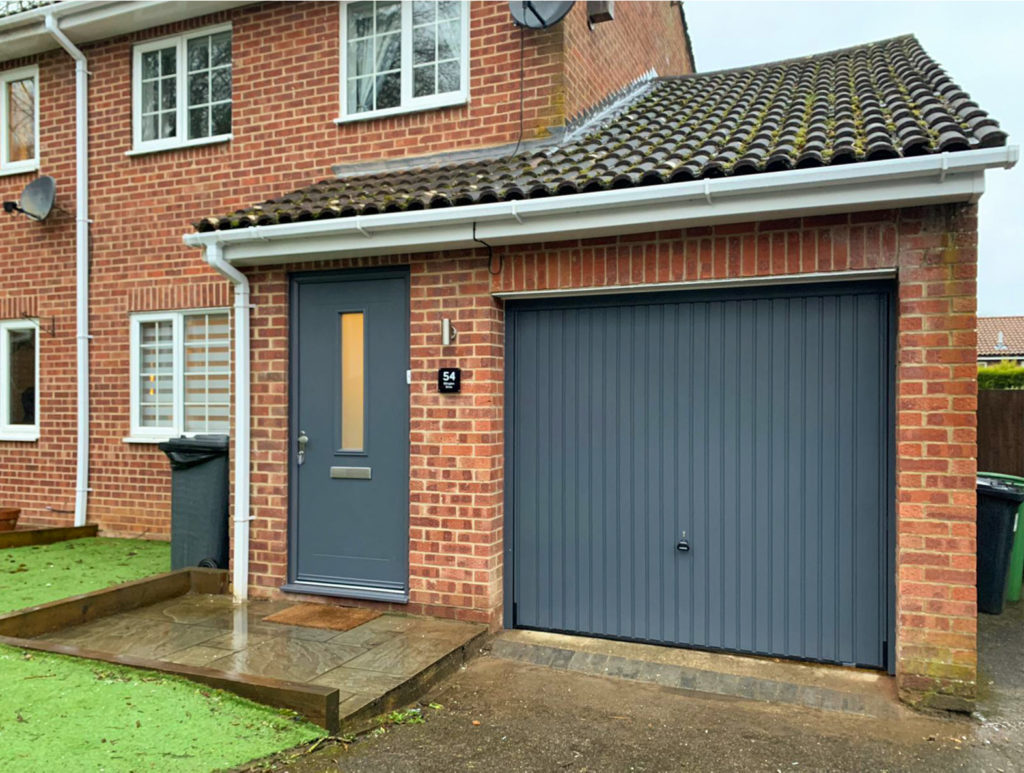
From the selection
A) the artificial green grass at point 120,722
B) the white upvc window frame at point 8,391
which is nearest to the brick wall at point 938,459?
A: the artificial green grass at point 120,722

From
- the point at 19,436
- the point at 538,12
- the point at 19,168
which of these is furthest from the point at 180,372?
the point at 538,12

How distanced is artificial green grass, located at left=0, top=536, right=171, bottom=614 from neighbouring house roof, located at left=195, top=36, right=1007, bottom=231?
3.13 meters

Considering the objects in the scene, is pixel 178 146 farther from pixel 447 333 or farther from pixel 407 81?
pixel 447 333

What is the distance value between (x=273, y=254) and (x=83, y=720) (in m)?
3.43

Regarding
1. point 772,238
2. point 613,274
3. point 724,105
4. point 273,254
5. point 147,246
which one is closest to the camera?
point 772,238

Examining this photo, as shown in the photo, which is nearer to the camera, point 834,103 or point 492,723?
point 492,723

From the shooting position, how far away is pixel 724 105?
23.3 ft

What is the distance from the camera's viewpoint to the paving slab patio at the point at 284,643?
15.1 feet

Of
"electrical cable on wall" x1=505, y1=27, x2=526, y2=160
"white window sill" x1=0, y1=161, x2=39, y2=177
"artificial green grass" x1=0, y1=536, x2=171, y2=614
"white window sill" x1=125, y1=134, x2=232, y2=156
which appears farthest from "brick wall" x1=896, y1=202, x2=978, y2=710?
"white window sill" x1=0, y1=161, x2=39, y2=177

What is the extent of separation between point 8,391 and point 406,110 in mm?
6262

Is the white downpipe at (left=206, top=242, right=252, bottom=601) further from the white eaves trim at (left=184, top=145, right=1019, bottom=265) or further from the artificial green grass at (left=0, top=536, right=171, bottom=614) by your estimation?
the artificial green grass at (left=0, top=536, right=171, bottom=614)

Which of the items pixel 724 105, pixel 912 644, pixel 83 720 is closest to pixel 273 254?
pixel 83 720

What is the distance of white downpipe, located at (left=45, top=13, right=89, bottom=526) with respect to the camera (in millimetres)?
9070

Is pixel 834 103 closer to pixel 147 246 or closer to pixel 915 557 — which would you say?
pixel 915 557
